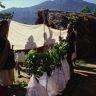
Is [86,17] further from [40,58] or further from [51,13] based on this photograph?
[40,58]

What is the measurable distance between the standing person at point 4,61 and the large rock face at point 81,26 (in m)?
12.9

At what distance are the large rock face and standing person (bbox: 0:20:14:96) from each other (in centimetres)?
1294

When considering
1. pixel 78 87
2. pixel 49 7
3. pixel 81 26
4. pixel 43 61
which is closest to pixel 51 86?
pixel 43 61

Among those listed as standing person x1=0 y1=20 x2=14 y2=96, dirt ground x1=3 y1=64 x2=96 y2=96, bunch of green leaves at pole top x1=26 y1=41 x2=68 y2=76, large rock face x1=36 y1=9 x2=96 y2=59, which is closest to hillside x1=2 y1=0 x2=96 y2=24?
large rock face x1=36 y1=9 x2=96 y2=59

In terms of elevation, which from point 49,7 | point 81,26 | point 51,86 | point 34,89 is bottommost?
point 49,7

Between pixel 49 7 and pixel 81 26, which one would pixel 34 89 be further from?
pixel 49 7

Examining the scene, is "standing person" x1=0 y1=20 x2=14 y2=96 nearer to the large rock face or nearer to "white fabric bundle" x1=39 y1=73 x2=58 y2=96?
"white fabric bundle" x1=39 y1=73 x2=58 y2=96

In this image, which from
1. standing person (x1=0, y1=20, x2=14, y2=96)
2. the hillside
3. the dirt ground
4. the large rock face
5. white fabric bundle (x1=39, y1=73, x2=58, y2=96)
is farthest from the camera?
the hillside

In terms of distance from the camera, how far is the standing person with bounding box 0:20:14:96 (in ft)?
23.6

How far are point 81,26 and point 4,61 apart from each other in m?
13.6

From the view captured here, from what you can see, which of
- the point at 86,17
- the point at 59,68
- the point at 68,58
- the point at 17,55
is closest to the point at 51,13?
the point at 86,17

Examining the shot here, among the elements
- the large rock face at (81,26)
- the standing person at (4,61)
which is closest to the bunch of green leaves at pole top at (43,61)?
the standing person at (4,61)

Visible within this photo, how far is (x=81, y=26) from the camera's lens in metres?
20.4

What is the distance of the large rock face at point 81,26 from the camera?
2034 cm
